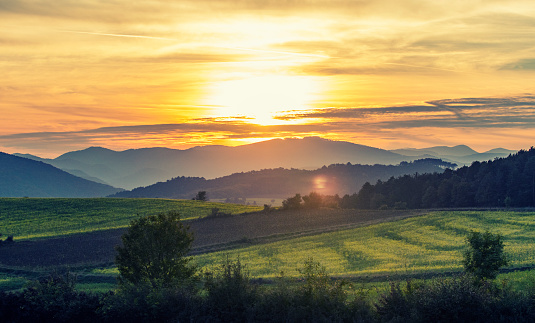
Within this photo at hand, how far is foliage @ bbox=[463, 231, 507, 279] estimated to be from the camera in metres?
23.3

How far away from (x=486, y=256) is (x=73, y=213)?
3239 inches

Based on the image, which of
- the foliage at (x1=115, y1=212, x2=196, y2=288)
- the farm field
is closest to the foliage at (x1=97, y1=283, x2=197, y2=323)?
the foliage at (x1=115, y1=212, x2=196, y2=288)

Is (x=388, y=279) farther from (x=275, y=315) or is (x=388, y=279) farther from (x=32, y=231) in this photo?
(x=32, y=231)

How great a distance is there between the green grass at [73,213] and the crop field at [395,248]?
2846 centimetres

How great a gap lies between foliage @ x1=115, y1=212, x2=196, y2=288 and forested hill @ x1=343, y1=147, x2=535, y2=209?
8277 cm

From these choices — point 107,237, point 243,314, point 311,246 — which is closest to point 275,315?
point 243,314

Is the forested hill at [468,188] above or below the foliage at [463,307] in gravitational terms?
above

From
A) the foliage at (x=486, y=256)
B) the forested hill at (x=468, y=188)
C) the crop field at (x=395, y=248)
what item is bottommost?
the crop field at (x=395, y=248)

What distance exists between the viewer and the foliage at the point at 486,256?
23312mm

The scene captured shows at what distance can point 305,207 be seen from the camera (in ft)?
313

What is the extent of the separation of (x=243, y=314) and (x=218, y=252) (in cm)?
4044

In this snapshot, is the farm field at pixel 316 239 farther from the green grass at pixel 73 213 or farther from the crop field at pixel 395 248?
the green grass at pixel 73 213

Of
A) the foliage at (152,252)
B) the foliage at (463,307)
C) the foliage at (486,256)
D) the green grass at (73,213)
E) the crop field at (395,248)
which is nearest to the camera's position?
the foliage at (463,307)

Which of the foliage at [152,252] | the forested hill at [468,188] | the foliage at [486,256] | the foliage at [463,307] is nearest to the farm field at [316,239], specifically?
the foliage at [486,256]
